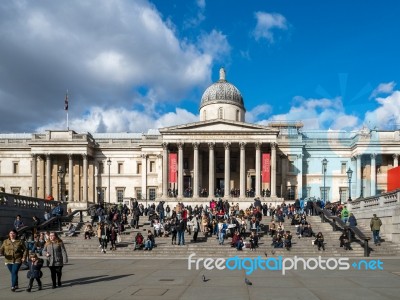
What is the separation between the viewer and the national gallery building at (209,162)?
56.0 m

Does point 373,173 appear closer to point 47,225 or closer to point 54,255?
point 47,225

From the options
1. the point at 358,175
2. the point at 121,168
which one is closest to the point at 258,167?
the point at 358,175

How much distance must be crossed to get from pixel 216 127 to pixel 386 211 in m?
31.2

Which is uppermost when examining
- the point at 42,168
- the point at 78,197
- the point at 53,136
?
the point at 53,136

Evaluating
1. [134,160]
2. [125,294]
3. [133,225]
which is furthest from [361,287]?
[134,160]

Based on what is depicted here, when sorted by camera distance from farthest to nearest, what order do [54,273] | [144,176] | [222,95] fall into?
[222,95]
[144,176]
[54,273]

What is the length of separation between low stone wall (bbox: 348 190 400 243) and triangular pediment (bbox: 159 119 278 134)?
24.6m

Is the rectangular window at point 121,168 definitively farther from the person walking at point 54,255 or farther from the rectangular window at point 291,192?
the person walking at point 54,255

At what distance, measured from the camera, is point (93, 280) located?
48.9 ft

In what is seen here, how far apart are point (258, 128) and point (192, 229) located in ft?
93.9

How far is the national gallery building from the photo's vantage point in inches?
2206

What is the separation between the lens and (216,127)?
5653cm

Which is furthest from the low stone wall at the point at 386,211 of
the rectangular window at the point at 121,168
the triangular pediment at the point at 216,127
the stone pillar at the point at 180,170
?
the rectangular window at the point at 121,168

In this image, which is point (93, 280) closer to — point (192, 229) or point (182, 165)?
point (192, 229)
